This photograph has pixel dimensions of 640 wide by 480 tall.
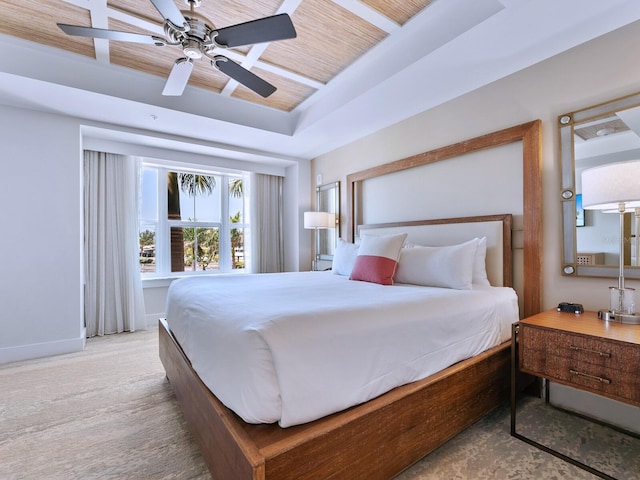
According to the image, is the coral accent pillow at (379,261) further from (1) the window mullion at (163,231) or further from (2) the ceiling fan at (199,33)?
(1) the window mullion at (163,231)

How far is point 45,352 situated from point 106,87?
2602 mm

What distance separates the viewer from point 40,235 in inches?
119

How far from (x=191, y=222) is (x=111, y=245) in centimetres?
109

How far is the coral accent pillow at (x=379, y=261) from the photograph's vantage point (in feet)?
7.96

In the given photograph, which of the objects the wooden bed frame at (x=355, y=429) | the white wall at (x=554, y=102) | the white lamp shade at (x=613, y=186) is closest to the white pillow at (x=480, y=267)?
the white wall at (x=554, y=102)

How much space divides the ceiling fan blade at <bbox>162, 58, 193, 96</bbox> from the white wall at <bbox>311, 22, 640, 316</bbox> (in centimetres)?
183

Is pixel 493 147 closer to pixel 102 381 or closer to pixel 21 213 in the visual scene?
pixel 102 381

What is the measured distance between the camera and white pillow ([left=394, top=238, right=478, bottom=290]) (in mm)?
2160

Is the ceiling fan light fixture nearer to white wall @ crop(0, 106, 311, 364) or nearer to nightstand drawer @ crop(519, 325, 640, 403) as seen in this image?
white wall @ crop(0, 106, 311, 364)

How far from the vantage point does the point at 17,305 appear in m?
2.95

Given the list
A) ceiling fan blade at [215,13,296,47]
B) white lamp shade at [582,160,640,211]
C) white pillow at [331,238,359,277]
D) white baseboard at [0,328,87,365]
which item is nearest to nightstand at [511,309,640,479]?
white lamp shade at [582,160,640,211]

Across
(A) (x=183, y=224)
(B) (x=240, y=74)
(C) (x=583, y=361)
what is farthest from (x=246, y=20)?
(A) (x=183, y=224)

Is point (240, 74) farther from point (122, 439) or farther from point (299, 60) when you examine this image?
point (122, 439)

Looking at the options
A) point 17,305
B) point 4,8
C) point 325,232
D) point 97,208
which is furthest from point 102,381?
point 325,232
